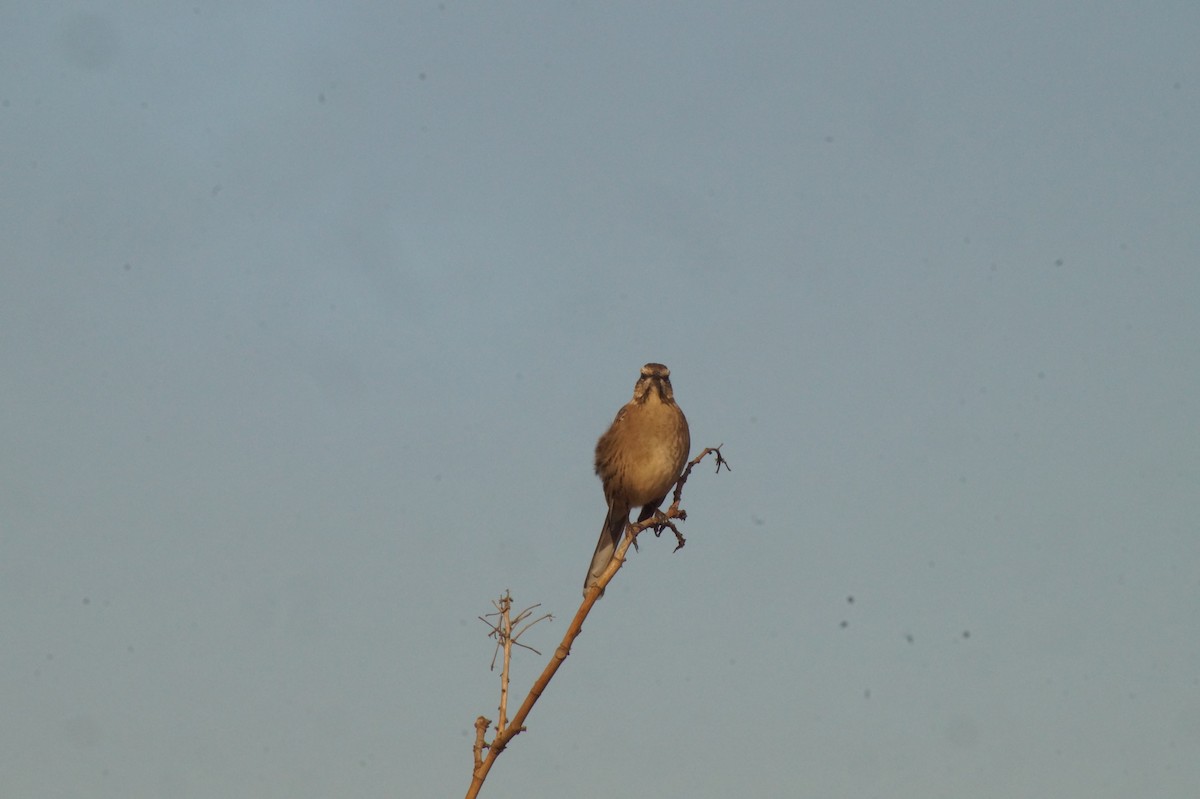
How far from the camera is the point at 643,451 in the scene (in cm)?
1030

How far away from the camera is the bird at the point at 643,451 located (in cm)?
1027

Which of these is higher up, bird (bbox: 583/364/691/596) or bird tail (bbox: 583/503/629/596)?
bird (bbox: 583/364/691/596)

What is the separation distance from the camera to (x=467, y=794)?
3.66 meters

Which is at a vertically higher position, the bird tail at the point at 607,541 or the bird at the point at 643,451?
the bird at the point at 643,451

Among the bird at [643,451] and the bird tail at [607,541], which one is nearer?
the bird tail at [607,541]

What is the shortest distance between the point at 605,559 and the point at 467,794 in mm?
5366

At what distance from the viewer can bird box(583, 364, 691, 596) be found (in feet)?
33.7

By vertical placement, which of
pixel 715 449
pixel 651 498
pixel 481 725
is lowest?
pixel 481 725

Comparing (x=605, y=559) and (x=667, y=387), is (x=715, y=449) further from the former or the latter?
(x=667, y=387)

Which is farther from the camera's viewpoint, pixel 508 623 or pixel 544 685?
pixel 508 623

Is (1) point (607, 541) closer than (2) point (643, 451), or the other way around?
(1) point (607, 541)

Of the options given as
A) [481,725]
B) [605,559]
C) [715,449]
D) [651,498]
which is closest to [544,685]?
[481,725]

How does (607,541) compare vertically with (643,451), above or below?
below

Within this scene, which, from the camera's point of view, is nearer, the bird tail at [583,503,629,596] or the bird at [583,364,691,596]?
the bird tail at [583,503,629,596]
